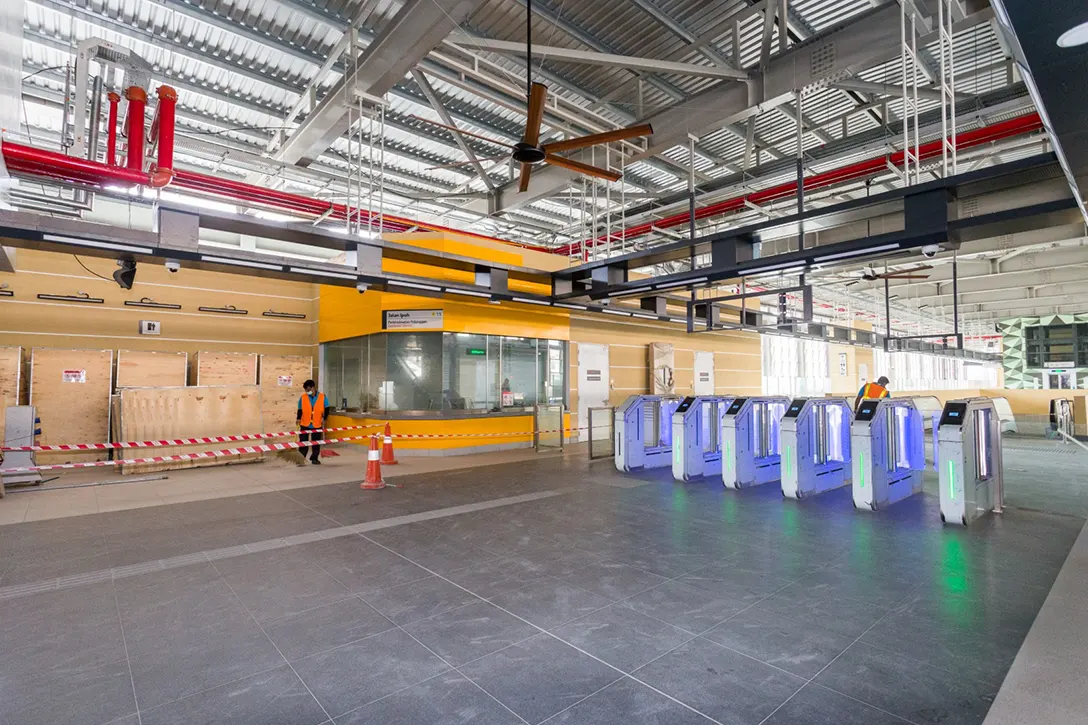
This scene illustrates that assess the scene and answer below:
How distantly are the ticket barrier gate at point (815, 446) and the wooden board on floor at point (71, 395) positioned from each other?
1240cm

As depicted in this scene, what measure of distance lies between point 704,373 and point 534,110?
14757 mm

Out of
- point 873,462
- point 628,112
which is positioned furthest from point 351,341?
point 873,462

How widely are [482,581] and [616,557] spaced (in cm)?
129

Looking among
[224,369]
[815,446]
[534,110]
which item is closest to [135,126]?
[534,110]

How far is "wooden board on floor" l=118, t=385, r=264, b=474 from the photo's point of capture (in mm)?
9289

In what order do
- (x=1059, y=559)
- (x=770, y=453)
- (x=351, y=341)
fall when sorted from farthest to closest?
(x=351, y=341), (x=770, y=453), (x=1059, y=559)

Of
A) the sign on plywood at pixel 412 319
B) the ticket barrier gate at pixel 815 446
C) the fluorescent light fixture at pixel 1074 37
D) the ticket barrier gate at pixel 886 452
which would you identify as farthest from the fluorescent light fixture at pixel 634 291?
the fluorescent light fixture at pixel 1074 37

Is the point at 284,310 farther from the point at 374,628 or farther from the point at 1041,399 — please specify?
the point at 1041,399

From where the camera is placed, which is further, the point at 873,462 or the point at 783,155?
the point at 783,155

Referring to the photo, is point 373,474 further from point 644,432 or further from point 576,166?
point 576,166

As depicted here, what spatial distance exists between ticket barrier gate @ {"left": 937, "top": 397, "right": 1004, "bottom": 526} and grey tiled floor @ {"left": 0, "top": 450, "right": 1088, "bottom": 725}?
0.28 m

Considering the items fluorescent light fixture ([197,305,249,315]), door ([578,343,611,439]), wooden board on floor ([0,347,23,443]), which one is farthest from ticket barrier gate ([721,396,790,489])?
wooden board on floor ([0,347,23,443])

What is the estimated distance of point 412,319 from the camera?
1127cm

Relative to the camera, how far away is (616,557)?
15.6 ft
